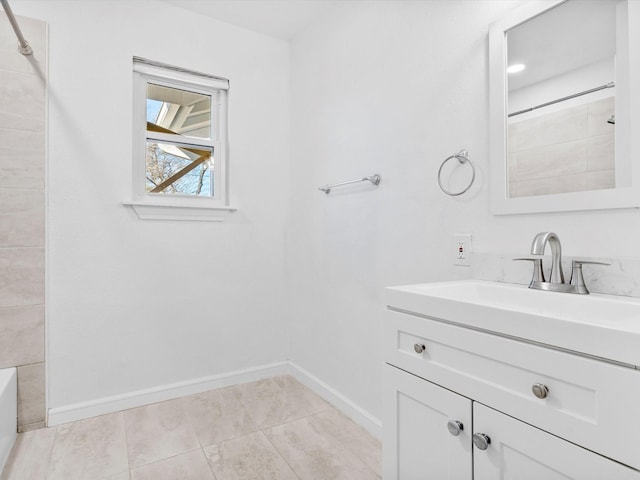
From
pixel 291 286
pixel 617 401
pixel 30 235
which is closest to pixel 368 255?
pixel 291 286

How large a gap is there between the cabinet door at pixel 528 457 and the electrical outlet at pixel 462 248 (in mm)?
647

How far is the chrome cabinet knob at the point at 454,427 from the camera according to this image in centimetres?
96

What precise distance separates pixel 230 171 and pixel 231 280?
2.33 ft

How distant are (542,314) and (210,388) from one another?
210 centimetres

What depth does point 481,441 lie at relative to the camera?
90cm

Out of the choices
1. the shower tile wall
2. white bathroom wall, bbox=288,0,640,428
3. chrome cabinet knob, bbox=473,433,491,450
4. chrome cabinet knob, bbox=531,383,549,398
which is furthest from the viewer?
the shower tile wall

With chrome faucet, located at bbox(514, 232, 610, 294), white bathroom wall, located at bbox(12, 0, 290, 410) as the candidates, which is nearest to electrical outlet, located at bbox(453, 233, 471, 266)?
chrome faucet, located at bbox(514, 232, 610, 294)

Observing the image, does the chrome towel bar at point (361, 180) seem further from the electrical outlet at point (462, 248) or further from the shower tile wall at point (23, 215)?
the shower tile wall at point (23, 215)

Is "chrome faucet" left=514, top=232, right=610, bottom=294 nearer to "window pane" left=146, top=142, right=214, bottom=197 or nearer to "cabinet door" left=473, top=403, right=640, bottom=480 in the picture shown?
"cabinet door" left=473, top=403, right=640, bottom=480

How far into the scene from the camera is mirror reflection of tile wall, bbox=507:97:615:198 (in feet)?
3.62

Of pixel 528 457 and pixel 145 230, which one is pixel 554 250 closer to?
pixel 528 457

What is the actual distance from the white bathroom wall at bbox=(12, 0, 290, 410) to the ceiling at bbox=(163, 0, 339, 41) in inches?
2.7

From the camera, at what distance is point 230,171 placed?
8.14 ft

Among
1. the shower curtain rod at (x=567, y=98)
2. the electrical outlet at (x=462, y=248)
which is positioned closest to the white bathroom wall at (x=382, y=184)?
the electrical outlet at (x=462, y=248)
